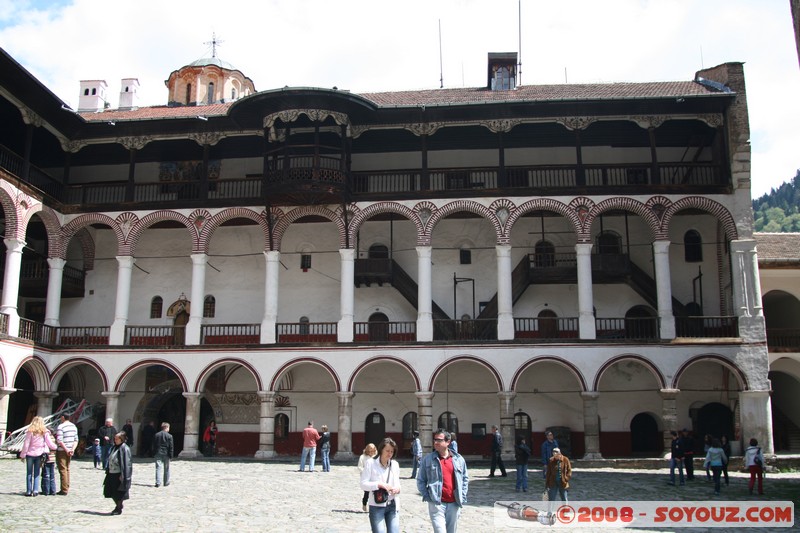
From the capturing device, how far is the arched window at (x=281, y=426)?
25.9m

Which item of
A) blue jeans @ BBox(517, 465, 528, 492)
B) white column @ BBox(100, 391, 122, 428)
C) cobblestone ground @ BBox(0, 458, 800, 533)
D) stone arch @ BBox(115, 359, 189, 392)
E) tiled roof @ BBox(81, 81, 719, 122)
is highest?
tiled roof @ BBox(81, 81, 719, 122)

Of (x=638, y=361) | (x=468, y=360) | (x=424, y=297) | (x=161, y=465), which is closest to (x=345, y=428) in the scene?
(x=468, y=360)

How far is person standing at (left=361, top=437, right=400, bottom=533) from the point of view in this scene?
8438mm

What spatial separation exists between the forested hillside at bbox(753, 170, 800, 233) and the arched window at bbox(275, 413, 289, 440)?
2817 inches

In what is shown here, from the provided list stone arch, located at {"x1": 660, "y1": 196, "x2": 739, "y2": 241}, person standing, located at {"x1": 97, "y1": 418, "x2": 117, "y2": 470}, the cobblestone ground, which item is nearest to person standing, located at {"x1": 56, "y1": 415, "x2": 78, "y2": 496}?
the cobblestone ground

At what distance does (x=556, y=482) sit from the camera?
12367 mm

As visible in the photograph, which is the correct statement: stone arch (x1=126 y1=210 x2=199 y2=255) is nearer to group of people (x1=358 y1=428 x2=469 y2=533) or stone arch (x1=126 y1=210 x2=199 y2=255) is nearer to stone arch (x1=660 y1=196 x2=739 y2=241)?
stone arch (x1=660 y1=196 x2=739 y2=241)

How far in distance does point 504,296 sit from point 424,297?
7.94ft

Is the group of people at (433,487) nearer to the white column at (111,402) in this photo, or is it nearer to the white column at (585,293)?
the white column at (585,293)

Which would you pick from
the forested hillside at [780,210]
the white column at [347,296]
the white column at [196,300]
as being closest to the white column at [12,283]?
the white column at [196,300]

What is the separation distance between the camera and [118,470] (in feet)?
38.3

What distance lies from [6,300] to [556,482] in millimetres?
17703

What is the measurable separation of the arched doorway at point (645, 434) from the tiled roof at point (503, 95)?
394 inches

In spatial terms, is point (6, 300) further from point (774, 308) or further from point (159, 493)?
point (774, 308)
